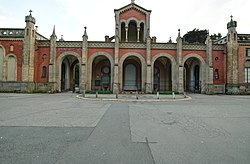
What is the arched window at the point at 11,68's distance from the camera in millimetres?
27733

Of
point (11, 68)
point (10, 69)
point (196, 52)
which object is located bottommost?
point (10, 69)

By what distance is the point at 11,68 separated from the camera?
91.5 ft

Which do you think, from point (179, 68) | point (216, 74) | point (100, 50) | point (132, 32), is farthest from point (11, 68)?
point (216, 74)

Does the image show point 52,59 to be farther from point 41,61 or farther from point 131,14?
point 131,14

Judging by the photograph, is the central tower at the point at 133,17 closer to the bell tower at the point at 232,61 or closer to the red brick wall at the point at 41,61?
the red brick wall at the point at 41,61

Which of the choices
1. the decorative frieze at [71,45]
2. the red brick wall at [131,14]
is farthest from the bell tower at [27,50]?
the red brick wall at [131,14]

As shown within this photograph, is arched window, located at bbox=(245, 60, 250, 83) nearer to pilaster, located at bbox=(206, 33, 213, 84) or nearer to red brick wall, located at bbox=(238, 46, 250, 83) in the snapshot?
red brick wall, located at bbox=(238, 46, 250, 83)

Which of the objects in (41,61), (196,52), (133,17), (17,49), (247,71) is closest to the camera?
(17,49)

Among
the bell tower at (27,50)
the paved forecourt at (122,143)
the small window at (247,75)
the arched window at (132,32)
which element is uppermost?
the arched window at (132,32)

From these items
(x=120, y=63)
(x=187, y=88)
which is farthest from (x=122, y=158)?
(x=187, y=88)

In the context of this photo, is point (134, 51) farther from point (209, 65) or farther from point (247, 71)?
point (247, 71)

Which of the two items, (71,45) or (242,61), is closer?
(71,45)

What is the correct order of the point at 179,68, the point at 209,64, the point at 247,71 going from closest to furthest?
1. the point at 179,68
2. the point at 209,64
3. the point at 247,71

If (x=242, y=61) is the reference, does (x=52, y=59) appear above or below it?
above
